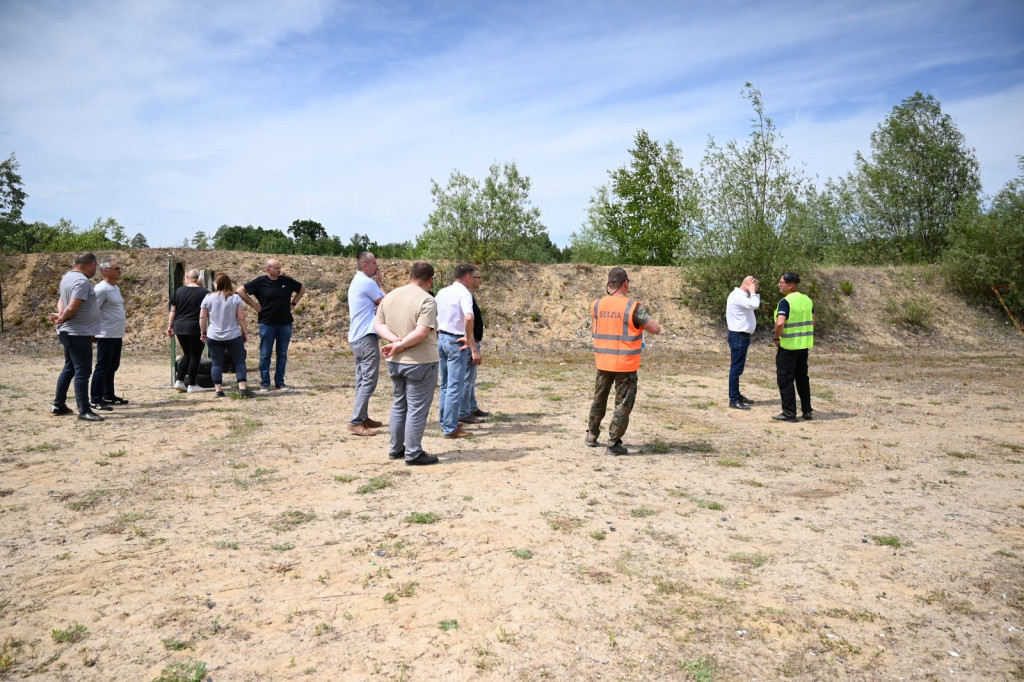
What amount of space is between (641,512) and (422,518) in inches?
75.7

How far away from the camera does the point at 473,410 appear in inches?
386

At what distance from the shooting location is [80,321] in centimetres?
895

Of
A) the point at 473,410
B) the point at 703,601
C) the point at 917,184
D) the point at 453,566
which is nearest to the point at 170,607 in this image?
the point at 453,566

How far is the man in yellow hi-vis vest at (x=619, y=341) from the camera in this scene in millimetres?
7441

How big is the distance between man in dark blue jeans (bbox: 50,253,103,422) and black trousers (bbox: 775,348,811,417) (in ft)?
31.9

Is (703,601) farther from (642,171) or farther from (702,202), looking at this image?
(642,171)

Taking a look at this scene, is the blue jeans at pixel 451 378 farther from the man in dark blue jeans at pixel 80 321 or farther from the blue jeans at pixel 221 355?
the man in dark blue jeans at pixel 80 321

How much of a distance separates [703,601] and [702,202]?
2128 cm

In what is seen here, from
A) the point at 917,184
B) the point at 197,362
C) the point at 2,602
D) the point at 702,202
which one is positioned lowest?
the point at 2,602

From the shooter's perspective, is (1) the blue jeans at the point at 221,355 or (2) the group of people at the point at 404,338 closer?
(2) the group of people at the point at 404,338

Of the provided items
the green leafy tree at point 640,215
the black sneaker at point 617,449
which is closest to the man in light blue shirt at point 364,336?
the black sneaker at point 617,449

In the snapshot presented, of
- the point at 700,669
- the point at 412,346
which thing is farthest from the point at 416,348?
the point at 700,669

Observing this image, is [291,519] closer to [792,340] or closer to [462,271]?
[462,271]

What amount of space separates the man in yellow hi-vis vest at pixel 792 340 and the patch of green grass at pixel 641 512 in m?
4.81
